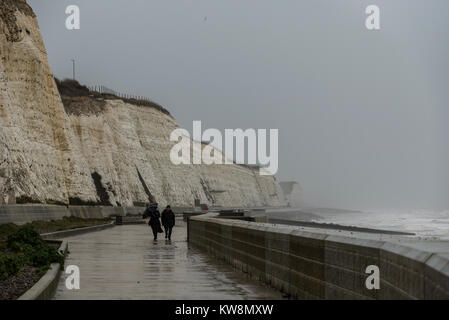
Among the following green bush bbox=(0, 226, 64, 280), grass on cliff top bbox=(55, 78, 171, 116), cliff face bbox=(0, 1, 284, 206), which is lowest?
green bush bbox=(0, 226, 64, 280)

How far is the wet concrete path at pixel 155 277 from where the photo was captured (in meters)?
12.5

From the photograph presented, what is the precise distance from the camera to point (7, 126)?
1825 inches

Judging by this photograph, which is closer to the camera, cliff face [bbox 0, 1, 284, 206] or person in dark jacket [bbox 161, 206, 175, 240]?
person in dark jacket [bbox 161, 206, 175, 240]

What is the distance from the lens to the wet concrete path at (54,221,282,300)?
41.0 feet

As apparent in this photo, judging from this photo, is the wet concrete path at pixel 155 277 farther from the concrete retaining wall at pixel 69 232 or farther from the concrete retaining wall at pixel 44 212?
the concrete retaining wall at pixel 44 212

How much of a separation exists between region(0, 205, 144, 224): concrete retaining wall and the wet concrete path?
22.5ft

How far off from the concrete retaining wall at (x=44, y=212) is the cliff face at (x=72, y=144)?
1629 millimetres

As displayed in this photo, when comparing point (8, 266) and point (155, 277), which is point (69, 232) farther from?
point (8, 266)

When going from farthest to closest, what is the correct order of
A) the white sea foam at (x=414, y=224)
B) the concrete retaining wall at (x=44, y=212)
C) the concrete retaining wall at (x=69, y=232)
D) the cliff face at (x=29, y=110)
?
the white sea foam at (x=414, y=224) → the cliff face at (x=29, y=110) → the concrete retaining wall at (x=44, y=212) → the concrete retaining wall at (x=69, y=232)
